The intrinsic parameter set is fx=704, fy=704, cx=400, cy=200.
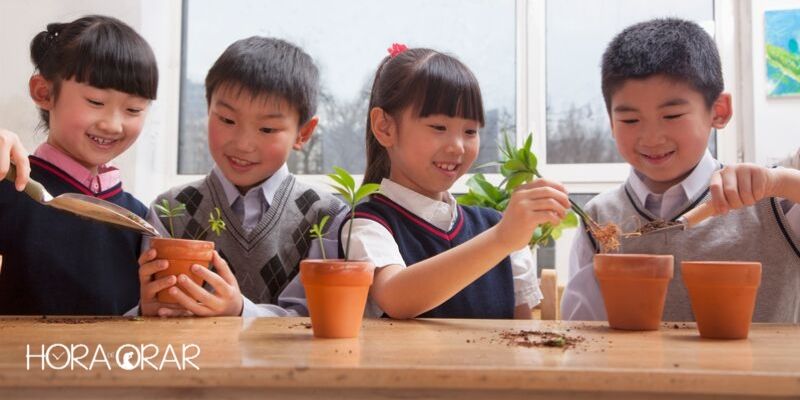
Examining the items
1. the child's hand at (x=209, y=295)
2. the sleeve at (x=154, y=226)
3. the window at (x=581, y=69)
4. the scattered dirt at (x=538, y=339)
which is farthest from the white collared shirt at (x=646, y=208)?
the window at (x=581, y=69)

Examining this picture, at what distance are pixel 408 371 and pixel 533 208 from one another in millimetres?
537

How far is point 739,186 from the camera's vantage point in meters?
1.26

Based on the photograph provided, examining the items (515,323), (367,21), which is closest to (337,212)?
(515,323)

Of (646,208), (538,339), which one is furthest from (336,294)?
(646,208)

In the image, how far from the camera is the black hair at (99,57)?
5.55 ft

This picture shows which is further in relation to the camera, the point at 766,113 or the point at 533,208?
the point at 766,113

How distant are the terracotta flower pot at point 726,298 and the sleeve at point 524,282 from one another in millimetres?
694

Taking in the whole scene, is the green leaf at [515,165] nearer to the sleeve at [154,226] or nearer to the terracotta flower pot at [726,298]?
the terracotta flower pot at [726,298]

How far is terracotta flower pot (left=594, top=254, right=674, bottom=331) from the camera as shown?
111cm

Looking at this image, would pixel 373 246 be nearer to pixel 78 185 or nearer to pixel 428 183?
pixel 428 183

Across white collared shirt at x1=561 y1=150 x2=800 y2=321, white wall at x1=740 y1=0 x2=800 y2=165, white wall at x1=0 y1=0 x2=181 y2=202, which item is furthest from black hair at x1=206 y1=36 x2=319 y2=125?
white wall at x1=740 y1=0 x2=800 y2=165

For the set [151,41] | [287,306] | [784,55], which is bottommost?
[287,306]

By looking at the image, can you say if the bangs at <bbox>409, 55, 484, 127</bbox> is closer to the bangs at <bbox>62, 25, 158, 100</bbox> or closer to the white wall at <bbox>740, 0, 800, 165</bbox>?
the bangs at <bbox>62, 25, 158, 100</bbox>

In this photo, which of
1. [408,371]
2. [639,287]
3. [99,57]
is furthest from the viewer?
[99,57]
